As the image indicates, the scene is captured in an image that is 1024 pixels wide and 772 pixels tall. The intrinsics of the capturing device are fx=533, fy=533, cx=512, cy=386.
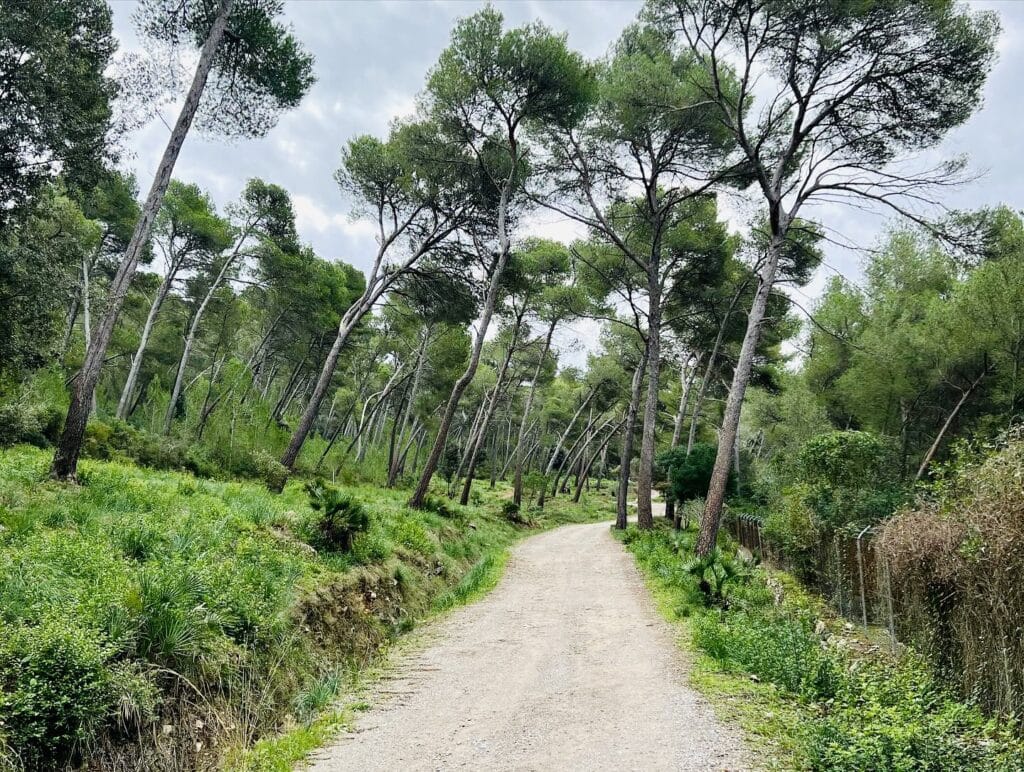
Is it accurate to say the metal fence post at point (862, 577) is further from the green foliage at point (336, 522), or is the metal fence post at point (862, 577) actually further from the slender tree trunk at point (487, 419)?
the slender tree trunk at point (487, 419)

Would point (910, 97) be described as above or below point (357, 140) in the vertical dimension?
below

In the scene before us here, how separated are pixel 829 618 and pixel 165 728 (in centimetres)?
815

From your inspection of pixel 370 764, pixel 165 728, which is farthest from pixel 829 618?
pixel 165 728

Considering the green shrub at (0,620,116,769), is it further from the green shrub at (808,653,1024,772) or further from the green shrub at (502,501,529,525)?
the green shrub at (502,501,529,525)

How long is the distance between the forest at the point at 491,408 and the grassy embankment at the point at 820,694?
37 millimetres

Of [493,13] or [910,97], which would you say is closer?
[910,97]

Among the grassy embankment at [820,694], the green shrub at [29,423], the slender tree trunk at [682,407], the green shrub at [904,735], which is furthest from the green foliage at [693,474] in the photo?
the green shrub at [29,423]

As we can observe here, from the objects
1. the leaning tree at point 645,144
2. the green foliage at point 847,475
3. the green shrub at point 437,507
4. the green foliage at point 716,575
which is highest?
the leaning tree at point 645,144

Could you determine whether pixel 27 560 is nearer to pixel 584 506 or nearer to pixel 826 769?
pixel 826 769

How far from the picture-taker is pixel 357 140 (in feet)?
51.4

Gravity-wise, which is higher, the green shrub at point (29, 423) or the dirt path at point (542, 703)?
the green shrub at point (29, 423)

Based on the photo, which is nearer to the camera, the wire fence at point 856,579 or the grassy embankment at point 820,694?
the grassy embankment at point 820,694

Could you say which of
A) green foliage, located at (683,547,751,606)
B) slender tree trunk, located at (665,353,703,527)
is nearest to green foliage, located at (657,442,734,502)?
slender tree trunk, located at (665,353,703,527)

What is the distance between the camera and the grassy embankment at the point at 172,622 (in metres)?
3.13
